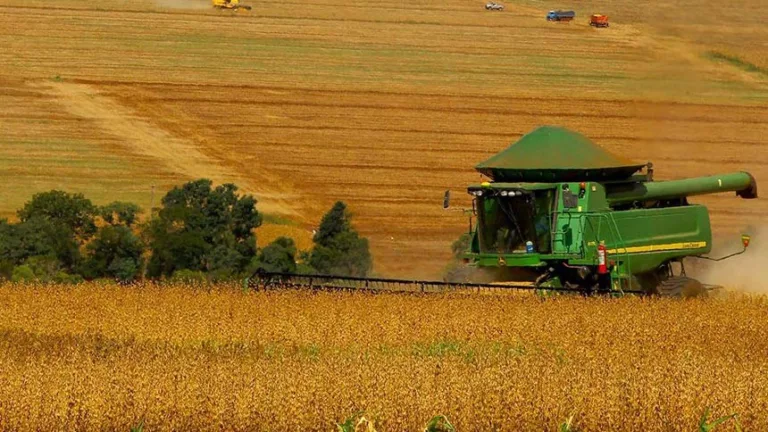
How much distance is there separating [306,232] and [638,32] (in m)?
15.3

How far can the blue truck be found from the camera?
59859 mm

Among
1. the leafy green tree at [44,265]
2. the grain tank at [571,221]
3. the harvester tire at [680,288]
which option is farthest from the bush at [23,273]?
the harvester tire at [680,288]

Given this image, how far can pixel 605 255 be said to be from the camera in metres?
20.3

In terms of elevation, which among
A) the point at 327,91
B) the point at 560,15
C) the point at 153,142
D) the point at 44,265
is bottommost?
the point at 44,265

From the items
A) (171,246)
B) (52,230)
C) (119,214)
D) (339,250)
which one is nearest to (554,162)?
(171,246)

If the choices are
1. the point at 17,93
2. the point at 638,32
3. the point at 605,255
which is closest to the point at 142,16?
the point at 17,93

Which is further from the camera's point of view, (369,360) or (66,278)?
(66,278)

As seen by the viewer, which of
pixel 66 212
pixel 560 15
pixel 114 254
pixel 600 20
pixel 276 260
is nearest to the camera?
pixel 276 260

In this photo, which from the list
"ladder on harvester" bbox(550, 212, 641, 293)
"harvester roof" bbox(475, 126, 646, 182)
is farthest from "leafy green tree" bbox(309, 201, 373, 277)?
"ladder on harvester" bbox(550, 212, 641, 293)

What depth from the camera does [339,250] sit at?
29.4m

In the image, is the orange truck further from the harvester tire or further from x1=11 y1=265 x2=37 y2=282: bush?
the harvester tire

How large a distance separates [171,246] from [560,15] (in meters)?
35.1

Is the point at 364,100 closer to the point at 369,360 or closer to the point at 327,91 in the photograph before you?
the point at 327,91

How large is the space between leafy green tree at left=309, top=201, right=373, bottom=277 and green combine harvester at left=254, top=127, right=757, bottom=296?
666cm
